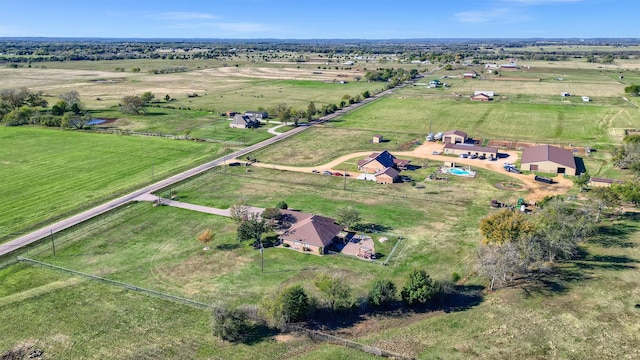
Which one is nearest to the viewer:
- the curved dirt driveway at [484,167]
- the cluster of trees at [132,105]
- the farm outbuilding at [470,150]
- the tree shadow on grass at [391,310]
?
the tree shadow on grass at [391,310]

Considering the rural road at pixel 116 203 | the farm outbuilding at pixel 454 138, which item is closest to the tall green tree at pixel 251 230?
the rural road at pixel 116 203

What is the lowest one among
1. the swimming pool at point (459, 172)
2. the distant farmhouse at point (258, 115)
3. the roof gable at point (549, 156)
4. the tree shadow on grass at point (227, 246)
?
the tree shadow on grass at point (227, 246)

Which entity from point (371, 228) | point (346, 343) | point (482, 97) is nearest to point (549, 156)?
point (371, 228)

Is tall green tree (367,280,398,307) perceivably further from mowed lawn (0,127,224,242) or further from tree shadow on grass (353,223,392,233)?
mowed lawn (0,127,224,242)

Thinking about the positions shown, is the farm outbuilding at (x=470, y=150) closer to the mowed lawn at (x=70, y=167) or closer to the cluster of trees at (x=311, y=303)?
the mowed lawn at (x=70, y=167)

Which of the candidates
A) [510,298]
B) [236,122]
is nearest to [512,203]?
[510,298]

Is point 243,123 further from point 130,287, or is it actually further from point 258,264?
point 130,287

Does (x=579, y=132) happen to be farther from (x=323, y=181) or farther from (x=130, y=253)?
(x=130, y=253)
